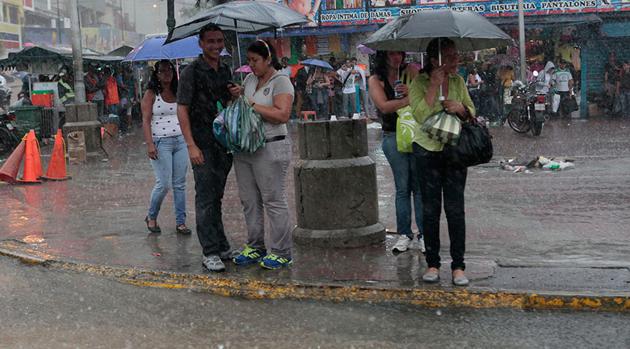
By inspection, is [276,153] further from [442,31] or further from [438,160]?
[442,31]

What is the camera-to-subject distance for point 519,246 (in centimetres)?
761

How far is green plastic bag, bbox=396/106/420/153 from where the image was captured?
709 cm

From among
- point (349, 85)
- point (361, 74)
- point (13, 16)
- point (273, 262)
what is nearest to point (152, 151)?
point (273, 262)

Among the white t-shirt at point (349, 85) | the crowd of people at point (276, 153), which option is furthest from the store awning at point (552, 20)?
the crowd of people at point (276, 153)

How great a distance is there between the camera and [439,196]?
647cm

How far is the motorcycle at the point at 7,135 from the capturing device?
18.7 meters

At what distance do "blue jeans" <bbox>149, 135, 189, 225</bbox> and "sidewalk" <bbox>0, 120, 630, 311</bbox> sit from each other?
32cm

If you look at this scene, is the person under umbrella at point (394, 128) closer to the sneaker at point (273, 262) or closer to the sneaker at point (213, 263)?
the sneaker at point (273, 262)

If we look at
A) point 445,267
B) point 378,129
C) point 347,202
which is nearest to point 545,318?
point 445,267

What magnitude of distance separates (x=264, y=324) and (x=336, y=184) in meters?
2.17

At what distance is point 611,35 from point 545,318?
69.8 ft

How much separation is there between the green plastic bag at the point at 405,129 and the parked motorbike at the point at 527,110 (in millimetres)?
12595

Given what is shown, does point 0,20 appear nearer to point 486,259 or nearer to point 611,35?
→ point 611,35

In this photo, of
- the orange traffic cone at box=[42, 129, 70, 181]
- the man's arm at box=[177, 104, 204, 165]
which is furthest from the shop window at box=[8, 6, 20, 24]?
the man's arm at box=[177, 104, 204, 165]
